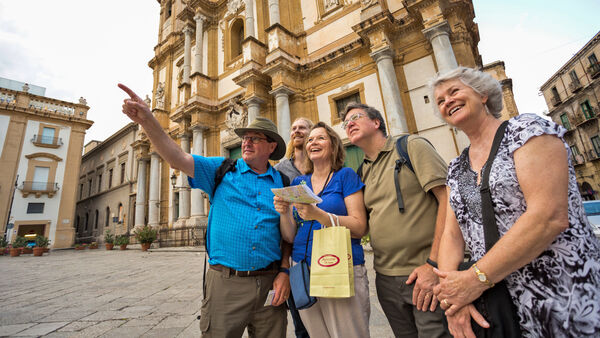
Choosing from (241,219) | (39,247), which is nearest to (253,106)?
(241,219)

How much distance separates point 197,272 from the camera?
220 inches

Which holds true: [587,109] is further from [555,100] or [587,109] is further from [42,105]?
[42,105]

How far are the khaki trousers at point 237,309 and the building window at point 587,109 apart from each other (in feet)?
96.6

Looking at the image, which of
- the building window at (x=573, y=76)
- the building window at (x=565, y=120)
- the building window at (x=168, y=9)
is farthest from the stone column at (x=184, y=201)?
the building window at (x=573, y=76)

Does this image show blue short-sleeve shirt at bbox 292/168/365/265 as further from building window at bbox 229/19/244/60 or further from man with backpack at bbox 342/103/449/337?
building window at bbox 229/19/244/60

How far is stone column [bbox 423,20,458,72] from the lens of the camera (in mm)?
6953

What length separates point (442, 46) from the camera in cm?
707

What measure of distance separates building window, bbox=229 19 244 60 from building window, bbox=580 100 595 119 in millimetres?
26797

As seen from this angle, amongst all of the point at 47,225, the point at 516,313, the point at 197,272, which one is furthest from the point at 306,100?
the point at 47,225

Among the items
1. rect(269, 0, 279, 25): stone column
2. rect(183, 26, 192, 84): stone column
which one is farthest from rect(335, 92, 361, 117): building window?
rect(183, 26, 192, 84): stone column

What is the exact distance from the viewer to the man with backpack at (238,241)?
A: 1.48 meters

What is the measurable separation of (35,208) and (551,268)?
31287 millimetres

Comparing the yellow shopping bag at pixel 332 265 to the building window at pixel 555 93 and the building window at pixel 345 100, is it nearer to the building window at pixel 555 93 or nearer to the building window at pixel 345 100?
the building window at pixel 345 100

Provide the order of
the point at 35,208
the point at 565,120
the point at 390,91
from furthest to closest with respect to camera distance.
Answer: the point at 565,120 → the point at 35,208 → the point at 390,91
